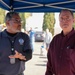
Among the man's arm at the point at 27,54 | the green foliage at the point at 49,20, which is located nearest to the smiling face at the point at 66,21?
the man's arm at the point at 27,54

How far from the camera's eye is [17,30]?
12.0 ft

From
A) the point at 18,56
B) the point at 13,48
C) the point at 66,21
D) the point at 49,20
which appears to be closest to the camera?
the point at 66,21

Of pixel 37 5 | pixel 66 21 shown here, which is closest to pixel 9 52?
pixel 66 21

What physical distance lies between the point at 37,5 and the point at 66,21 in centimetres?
202

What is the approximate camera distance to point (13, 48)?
3.61 m

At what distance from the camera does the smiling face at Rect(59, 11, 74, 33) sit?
131 inches

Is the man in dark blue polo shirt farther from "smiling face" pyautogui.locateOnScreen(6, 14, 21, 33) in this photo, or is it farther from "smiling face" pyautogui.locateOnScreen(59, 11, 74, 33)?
"smiling face" pyautogui.locateOnScreen(59, 11, 74, 33)

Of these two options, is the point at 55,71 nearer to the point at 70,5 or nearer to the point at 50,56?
the point at 50,56

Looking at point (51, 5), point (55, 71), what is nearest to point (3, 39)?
point (55, 71)

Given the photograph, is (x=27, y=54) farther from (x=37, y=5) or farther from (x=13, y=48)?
(x=37, y=5)

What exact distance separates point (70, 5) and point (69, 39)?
195 cm

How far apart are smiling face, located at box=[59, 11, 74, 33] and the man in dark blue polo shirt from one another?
61cm

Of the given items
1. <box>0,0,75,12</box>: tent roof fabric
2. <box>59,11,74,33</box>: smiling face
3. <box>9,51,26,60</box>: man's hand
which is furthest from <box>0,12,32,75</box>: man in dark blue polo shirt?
<box>0,0,75,12</box>: tent roof fabric

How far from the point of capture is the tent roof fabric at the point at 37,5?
512 cm
